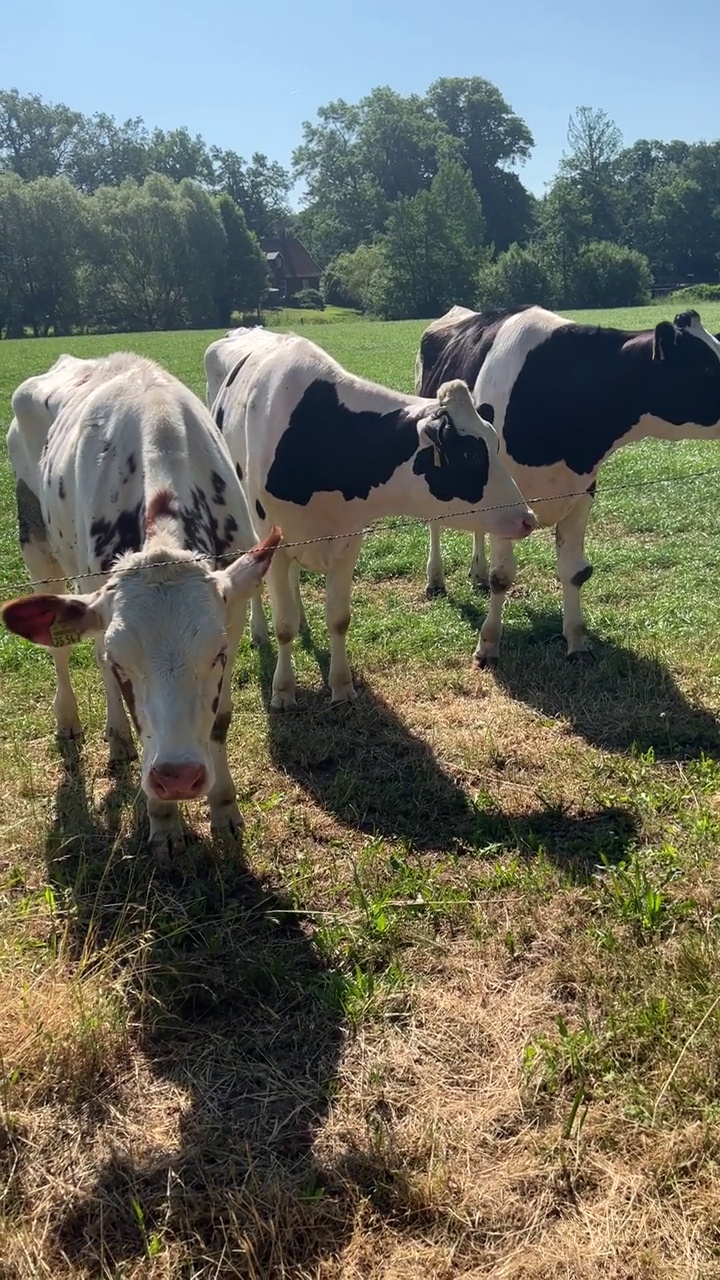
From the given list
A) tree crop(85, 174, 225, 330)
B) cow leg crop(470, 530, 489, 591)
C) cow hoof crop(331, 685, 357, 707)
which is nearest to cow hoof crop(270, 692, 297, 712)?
cow hoof crop(331, 685, 357, 707)

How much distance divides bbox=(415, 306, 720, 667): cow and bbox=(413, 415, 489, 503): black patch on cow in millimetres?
879

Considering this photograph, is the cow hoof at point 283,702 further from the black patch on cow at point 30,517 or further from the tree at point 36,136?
the tree at point 36,136

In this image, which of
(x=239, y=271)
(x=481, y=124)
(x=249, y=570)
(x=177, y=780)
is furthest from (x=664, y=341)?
(x=481, y=124)

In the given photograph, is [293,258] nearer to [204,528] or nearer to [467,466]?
[467,466]

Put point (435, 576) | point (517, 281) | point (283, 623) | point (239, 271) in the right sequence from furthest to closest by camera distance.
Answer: point (239, 271) < point (517, 281) < point (435, 576) < point (283, 623)

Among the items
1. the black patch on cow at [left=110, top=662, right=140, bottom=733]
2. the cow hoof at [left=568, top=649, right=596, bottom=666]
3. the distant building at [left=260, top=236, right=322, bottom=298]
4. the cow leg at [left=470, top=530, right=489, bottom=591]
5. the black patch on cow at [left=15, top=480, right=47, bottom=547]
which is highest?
the distant building at [left=260, top=236, right=322, bottom=298]

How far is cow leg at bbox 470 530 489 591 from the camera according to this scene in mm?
8500

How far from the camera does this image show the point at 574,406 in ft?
21.7

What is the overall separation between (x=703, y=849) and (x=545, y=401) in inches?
145

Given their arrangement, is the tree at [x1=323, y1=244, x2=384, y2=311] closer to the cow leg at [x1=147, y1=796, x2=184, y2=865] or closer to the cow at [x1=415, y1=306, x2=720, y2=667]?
the cow at [x1=415, y1=306, x2=720, y2=667]

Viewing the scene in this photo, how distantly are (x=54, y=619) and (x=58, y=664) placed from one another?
2.37m

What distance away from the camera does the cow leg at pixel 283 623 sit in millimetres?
6246

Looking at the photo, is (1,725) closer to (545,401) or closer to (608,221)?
(545,401)

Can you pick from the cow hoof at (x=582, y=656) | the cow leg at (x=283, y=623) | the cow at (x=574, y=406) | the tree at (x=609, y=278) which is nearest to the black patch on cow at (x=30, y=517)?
the cow leg at (x=283, y=623)
